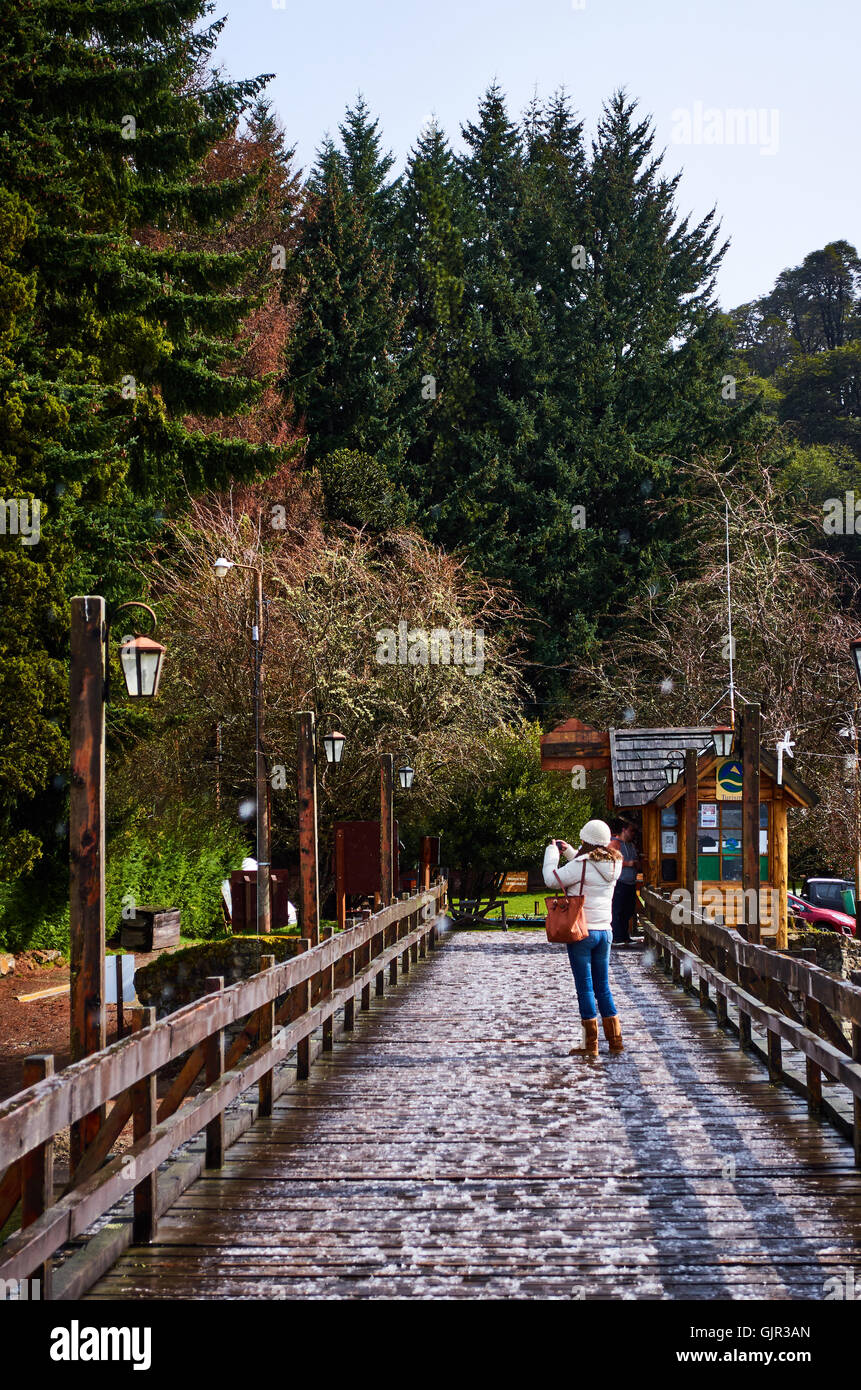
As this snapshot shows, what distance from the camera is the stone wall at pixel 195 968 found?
19.3 metres

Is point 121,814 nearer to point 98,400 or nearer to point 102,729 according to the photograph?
point 98,400

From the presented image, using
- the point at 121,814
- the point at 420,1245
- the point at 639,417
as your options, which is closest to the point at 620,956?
the point at 121,814

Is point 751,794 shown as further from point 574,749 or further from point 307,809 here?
point 574,749

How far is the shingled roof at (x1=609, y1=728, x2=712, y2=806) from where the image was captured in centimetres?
2483

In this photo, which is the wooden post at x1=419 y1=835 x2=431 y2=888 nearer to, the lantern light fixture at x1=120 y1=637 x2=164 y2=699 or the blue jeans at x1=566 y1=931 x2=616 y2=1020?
the blue jeans at x1=566 y1=931 x2=616 y2=1020

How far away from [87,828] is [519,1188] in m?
2.78

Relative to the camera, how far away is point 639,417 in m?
49.8

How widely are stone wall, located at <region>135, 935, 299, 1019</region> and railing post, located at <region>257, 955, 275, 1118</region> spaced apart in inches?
415

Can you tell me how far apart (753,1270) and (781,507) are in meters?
39.9

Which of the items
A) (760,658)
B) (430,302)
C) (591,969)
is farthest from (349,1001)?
(430,302)

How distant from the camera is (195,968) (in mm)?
19953

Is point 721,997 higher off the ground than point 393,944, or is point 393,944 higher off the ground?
point 393,944

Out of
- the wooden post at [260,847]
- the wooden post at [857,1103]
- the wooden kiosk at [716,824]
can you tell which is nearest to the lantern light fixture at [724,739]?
the wooden kiosk at [716,824]

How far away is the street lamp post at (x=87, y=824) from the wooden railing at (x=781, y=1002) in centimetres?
363
